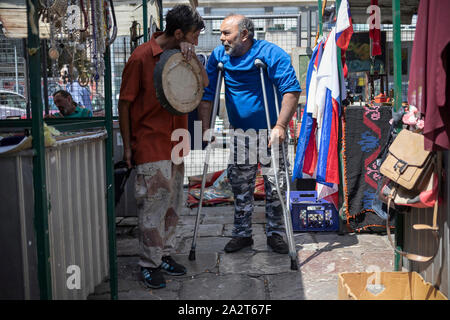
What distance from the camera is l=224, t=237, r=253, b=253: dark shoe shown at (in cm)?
463

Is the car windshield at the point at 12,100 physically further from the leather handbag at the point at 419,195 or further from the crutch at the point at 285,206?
the leather handbag at the point at 419,195

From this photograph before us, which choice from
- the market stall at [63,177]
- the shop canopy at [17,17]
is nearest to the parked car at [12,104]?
the shop canopy at [17,17]

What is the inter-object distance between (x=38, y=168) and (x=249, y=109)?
2382mm

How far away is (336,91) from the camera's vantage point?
481cm

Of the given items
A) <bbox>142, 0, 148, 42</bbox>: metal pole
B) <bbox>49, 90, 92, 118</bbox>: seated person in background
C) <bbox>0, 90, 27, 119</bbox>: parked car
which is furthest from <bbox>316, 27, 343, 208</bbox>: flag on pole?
<bbox>0, 90, 27, 119</bbox>: parked car

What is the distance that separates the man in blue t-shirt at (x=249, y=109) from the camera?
4.29m

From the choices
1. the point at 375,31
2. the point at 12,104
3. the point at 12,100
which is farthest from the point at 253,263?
the point at 12,104

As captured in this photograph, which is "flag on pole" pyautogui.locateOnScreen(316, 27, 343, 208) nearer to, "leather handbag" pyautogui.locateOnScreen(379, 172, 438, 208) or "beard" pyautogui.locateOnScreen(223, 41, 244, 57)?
"beard" pyautogui.locateOnScreen(223, 41, 244, 57)

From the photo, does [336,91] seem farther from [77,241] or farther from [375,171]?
[77,241]

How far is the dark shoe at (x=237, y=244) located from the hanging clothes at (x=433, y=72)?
7.53ft

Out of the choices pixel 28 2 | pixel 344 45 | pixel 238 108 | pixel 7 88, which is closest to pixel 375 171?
pixel 344 45

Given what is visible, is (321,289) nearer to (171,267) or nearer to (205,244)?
(171,267)

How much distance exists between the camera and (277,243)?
4609 mm

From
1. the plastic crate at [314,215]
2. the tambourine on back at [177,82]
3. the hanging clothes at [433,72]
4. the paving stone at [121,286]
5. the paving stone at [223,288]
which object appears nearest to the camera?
the hanging clothes at [433,72]
